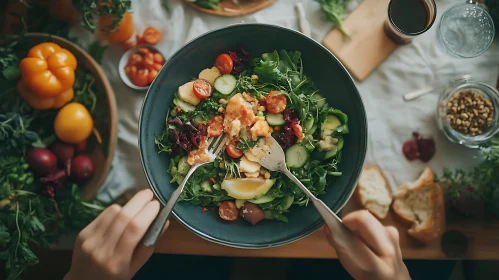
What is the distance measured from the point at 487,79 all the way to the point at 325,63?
738mm

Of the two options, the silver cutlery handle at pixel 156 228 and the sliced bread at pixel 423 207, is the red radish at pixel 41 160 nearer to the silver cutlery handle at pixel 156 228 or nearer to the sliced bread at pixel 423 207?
the silver cutlery handle at pixel 156 228

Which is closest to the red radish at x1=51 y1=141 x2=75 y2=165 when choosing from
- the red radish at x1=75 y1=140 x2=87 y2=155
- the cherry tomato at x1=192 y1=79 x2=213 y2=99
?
the red radish at x1=75 y1=140 x2=87 y2=155

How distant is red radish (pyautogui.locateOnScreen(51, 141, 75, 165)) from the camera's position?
1.68 m

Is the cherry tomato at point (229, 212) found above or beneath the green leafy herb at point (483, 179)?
beneath

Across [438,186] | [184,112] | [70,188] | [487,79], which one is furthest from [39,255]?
[487,79]

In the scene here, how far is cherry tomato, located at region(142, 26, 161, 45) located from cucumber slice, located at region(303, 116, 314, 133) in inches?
27.6

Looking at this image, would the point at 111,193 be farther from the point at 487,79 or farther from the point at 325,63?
the point at 487,79

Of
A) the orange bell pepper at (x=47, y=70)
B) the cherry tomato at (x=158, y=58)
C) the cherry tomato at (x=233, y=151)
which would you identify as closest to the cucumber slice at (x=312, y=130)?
the cherry tomato at (x=233, y=151)

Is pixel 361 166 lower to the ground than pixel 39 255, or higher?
higher

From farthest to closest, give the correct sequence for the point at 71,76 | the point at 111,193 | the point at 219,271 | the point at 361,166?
the point at 219,271, the point at 111,193, the point at 71,76, the point at 361,166

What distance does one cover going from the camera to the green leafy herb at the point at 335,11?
1761mm

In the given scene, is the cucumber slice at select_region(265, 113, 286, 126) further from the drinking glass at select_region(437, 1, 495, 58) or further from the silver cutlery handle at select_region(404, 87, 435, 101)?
the drinking glass at select_region(437, 1, 495, 58)

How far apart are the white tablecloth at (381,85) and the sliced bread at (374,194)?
0.22 feet

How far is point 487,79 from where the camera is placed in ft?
5.87
